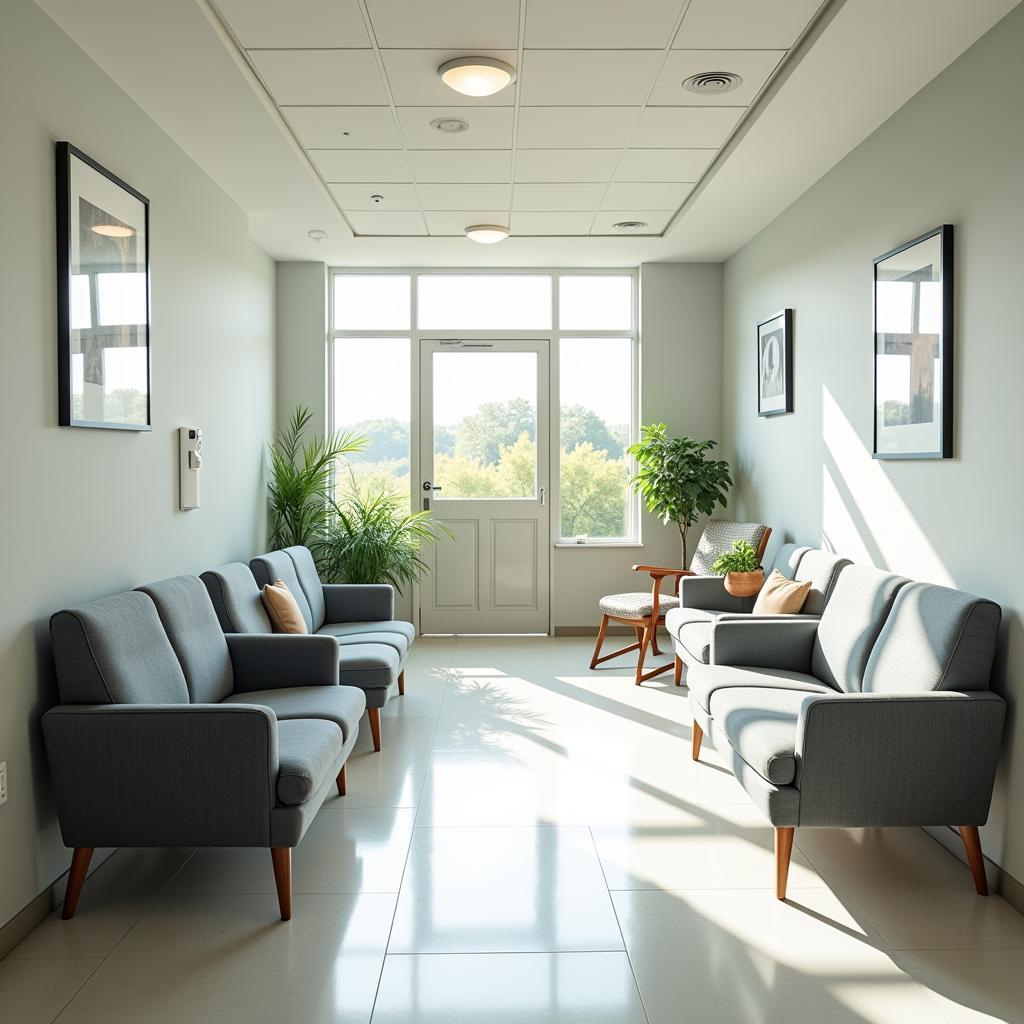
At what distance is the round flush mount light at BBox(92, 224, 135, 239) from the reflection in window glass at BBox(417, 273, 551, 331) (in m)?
3.75

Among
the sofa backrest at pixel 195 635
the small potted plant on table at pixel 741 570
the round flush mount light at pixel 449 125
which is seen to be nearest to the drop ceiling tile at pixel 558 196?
the round flush mount light at pixel 449 125

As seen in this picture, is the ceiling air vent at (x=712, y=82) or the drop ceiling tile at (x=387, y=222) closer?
the ceiling air vent at (x=712, y=82)

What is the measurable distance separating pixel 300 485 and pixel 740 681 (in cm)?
350

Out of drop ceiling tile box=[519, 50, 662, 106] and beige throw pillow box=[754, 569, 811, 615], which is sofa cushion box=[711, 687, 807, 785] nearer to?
beige throw pillow box=[754, 569, 811, 615]

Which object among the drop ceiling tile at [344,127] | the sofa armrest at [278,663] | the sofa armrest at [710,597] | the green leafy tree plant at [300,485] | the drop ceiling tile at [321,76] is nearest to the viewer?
the drop ceiling tile at [321,76]

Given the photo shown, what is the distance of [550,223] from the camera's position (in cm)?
598

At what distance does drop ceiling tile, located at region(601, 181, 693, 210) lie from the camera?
5.16 metres

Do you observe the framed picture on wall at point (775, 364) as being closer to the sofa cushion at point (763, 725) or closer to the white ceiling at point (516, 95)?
the white ceiling at point (516, 95)

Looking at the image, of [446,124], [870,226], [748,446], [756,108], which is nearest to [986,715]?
[870,226]

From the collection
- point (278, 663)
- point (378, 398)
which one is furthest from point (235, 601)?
point (378, 398)

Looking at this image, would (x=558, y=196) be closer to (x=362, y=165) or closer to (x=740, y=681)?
(x=362, y=165)

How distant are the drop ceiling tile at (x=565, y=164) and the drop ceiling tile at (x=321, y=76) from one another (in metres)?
1.00

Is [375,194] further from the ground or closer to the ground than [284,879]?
further from the ground

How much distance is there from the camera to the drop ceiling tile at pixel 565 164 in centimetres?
462
